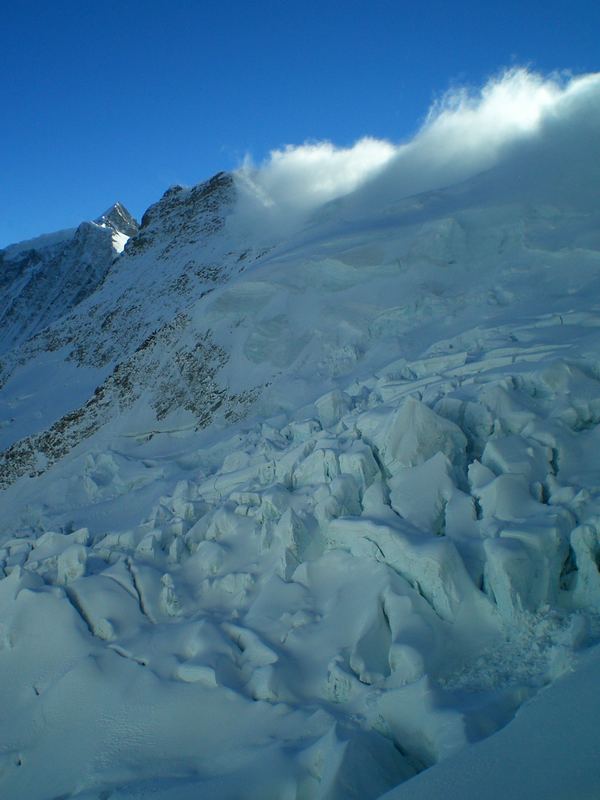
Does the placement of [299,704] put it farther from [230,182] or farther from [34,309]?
[34,309]

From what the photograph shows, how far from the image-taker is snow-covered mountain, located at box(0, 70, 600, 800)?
4715 mm

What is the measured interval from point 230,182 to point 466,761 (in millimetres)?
33767

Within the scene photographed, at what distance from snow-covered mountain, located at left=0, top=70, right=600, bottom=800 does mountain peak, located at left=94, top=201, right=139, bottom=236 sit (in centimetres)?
4669

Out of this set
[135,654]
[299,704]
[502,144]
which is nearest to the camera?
[299,704]

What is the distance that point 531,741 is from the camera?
317 cm

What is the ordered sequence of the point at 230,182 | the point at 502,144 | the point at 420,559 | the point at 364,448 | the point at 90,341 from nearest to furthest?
the point at 420,559
the point at 364,448
the point at 502,144
the point at 90,341
the point at 230,182

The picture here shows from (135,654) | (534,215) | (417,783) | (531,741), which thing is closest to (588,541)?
(531,741)

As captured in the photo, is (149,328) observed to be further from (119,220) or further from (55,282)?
(119,220)

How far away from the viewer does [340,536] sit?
6559 mm

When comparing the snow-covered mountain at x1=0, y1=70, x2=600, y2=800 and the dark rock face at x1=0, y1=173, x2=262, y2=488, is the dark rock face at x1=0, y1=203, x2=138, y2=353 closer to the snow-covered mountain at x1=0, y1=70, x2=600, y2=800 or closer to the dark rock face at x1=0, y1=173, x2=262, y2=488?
the dark rock face at x1=0, y1=173, x2=262, y2=488

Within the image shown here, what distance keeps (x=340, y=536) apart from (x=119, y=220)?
Result: 5838 cm

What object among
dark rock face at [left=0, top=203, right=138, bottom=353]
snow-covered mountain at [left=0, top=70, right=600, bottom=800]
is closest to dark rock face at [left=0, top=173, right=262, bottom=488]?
dark rock face at [left=0, top=203, right=138, bottom=353]

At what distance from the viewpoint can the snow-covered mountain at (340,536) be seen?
15.5ft

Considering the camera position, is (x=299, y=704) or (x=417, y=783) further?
(x=299, y=704)
